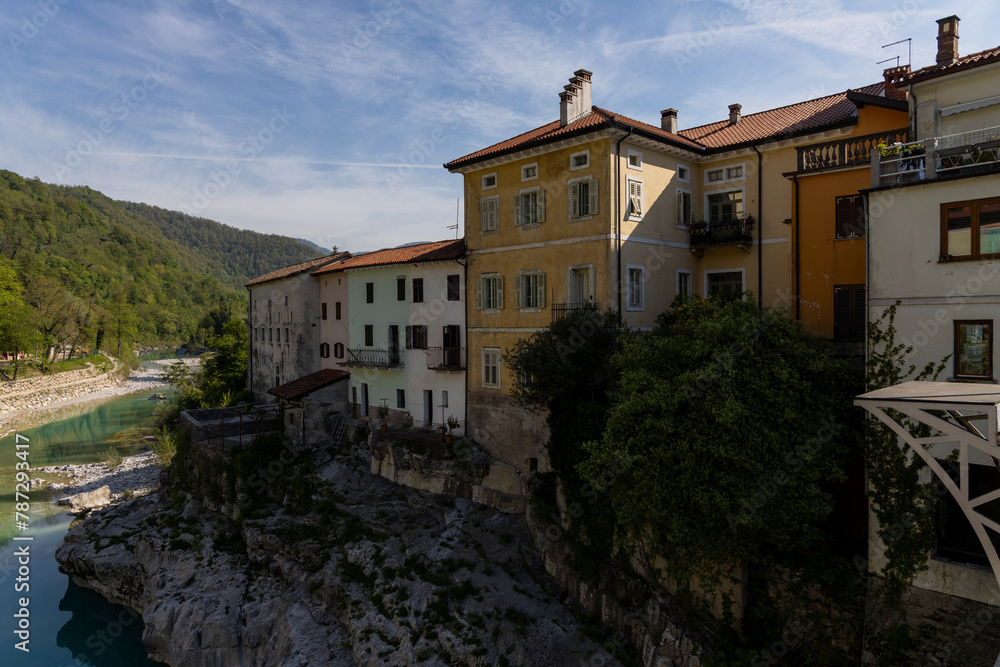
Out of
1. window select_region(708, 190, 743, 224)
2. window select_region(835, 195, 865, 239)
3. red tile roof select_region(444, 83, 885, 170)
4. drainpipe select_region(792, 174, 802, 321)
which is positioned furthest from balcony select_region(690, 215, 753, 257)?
window select_region(835, 195, 865, 239)

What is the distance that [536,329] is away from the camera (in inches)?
962

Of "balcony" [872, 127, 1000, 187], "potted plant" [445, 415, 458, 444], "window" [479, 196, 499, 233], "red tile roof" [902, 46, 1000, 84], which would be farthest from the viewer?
"potted plant" [445, 415, 458, 444]

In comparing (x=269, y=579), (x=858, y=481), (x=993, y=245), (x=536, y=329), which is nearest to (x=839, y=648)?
(x=858, y=481)

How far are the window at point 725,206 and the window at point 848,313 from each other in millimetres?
5680

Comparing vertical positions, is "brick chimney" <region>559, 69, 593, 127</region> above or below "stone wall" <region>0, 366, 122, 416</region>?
above

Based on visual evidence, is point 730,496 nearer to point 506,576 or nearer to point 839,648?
point 839,648

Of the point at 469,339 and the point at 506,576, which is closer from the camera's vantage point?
the point at 506,576

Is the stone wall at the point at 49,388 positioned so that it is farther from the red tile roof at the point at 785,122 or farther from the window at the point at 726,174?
the red tile roof at the point at 785,122

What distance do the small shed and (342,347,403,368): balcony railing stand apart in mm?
1600

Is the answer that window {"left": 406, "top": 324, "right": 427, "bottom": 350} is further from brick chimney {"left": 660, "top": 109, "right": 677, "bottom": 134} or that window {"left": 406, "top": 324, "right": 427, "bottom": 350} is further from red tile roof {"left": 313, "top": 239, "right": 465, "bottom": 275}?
brick chimney {"left": 660, "top": 109, "right": 677, "bottom": 134}

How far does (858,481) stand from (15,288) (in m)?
98.9

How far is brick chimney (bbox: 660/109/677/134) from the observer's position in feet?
88.4

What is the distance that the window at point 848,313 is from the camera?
65.6ft

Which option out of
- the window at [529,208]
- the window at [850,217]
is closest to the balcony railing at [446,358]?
the window at [529,208]
